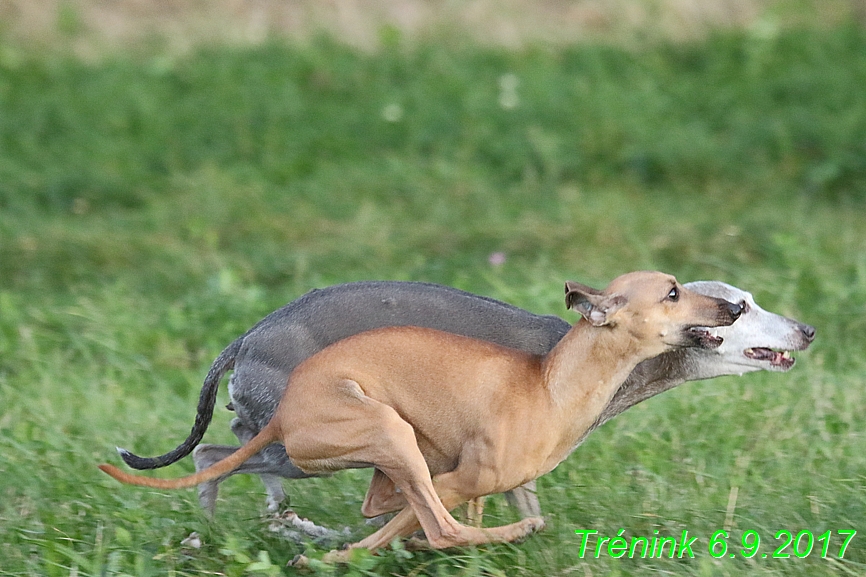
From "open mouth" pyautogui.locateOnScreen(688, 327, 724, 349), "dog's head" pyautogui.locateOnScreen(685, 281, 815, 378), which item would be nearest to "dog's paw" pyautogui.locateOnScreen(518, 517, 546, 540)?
"open mouth" pyautogui.locateOnScreen(688, 327, 724, 349)

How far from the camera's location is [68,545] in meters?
4.31

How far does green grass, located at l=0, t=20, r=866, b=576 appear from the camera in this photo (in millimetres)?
4457

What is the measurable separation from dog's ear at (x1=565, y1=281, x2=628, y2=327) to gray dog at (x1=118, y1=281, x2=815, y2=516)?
1.35 ft

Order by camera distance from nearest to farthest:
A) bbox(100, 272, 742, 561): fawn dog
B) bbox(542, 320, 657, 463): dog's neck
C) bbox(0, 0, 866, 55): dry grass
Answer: bbox(100, 272, 742, 561): fawn dog, bbox(542, 320, 657, 463): dog's neck, bbox(0, 0, 866, 55): dry grass

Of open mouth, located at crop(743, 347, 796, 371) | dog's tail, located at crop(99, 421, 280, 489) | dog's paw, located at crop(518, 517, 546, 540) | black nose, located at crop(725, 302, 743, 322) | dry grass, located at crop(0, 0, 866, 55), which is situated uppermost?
dry grass, located at crop(0, 0, 866, 55)

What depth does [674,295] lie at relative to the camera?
418 cm

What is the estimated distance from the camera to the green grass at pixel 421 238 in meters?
4.46

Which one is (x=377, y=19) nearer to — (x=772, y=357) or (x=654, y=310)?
(x=772, y=357)

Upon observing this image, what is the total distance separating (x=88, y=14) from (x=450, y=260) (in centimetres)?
567

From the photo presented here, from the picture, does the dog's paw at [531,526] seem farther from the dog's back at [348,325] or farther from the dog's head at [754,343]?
the dog's head at [754,343]

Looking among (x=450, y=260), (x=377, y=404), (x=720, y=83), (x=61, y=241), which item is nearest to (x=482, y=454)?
(x=377, y=404)

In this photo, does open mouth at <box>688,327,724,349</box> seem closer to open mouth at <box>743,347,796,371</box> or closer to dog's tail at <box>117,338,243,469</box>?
open mouth at <box>743,347,796,371</box>

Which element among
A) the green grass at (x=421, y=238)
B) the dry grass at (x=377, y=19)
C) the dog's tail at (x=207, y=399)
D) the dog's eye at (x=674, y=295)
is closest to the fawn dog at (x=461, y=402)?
the dog's eye at (x=674, y=295)

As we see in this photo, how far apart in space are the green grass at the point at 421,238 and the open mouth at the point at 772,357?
1.54 ft
